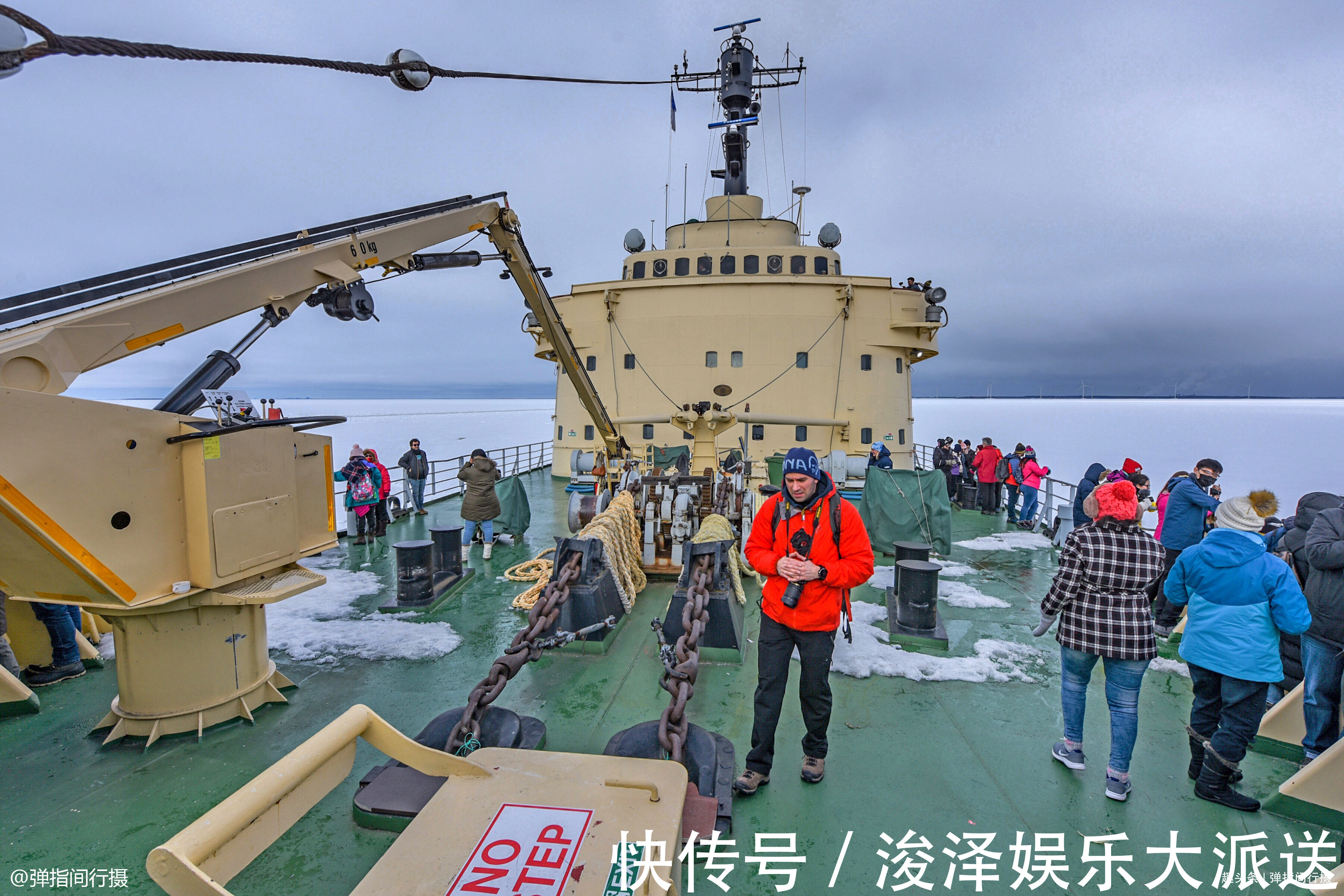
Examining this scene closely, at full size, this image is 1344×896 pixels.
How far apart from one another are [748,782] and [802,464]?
1.80m

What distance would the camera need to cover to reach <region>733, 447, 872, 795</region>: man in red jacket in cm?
332

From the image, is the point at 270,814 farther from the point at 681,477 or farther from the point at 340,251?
the point at 681,477

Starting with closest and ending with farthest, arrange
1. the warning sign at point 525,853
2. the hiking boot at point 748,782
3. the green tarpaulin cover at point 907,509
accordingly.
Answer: the warning sign at point 525,853 < the hiking boot at point 748,782 < the green tarpaulin cover at point 907,509

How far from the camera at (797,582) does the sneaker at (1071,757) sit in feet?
6.62

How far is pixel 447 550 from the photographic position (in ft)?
24.5

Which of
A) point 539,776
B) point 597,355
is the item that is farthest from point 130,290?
point 597,355

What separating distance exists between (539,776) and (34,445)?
2.72 m

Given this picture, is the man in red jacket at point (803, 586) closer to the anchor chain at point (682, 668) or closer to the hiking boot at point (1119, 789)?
the anchor chain at point (682, 668)

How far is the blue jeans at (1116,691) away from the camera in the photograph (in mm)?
3365

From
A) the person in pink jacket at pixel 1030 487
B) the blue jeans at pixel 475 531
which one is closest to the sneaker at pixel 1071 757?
the blue jeans at pixel 475 531

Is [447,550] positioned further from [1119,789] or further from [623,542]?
[1119,789]

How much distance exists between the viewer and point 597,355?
13.9 meters

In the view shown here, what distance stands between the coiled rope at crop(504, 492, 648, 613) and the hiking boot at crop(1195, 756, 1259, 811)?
11.9 ft

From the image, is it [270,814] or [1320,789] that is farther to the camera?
[1320,789]
